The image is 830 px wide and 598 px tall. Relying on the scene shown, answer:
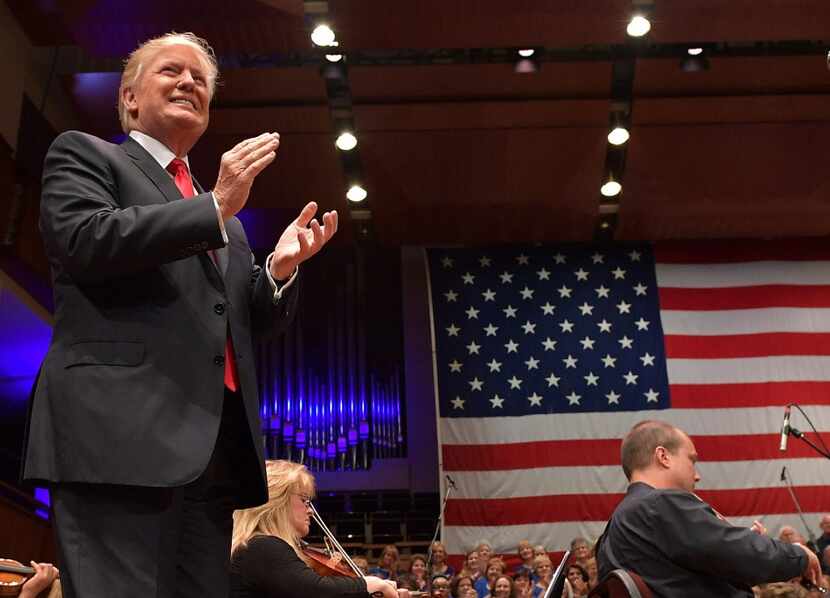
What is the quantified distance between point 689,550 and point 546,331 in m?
7.08

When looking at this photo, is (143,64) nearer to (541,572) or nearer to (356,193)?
(541,572)

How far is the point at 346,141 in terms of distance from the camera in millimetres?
8469

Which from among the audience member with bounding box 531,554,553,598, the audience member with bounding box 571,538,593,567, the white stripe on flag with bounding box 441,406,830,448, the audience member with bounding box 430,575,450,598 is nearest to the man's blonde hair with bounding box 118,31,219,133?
the audience member with bounding box 430,575,450,598

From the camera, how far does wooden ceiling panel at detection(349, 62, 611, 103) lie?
791 centimetres

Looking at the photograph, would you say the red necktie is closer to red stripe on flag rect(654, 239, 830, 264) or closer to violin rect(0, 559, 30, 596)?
violin rect(0, 559, 30, 596)

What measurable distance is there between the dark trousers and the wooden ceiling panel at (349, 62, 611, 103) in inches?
264

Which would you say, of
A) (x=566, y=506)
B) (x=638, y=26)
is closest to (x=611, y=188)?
(x=638, y=26)

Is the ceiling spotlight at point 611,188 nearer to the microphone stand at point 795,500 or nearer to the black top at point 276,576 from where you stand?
the microphone stand at point 795,500

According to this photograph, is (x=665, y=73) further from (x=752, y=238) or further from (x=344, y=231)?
(x=344, y=231)

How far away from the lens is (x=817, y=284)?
9.93 meters

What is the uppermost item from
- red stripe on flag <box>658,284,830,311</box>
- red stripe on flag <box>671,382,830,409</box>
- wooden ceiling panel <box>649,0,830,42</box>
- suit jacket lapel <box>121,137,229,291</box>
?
wooden ceiling panel <box>649,0,830,42</box>

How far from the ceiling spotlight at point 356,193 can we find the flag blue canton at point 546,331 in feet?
3.96

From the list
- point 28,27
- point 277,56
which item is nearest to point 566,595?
point 277,56

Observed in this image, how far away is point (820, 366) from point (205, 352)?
913cm
